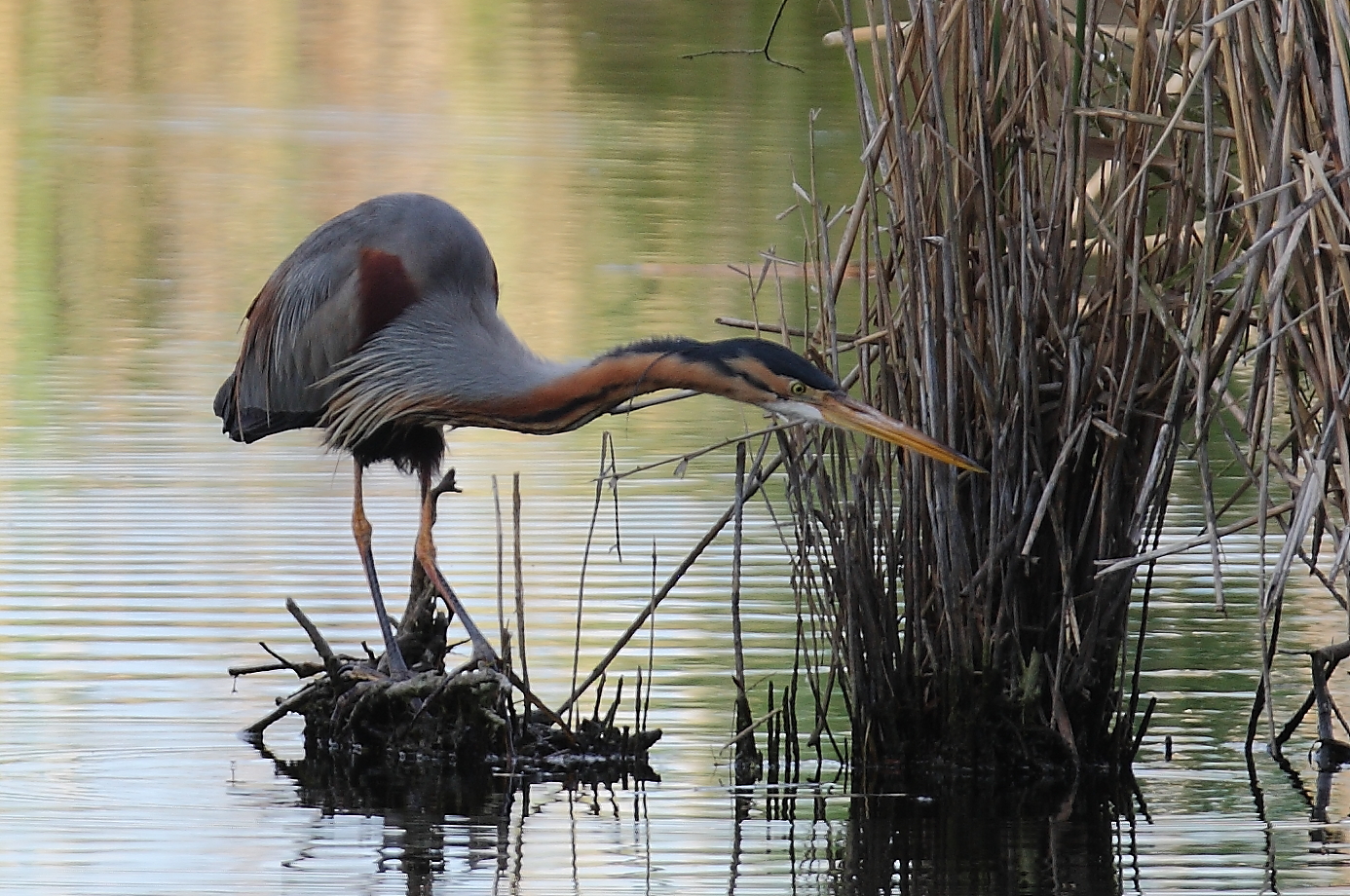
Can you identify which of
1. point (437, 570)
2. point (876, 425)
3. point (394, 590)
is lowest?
point (394, 590)

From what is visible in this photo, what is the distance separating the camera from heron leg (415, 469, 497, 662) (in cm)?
625

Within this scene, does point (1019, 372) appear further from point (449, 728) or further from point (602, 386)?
point (449, 728)

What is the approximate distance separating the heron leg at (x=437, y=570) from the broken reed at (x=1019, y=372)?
2.62 ft

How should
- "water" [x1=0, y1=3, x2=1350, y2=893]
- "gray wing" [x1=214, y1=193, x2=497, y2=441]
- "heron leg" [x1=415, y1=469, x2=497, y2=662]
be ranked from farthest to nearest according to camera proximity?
1. "gray wing" [x1=214, y1=193, x2=497, y2=441]
2. "heron leg" [x1=415, y1=469, x2=497, y2=662]
3. "water" [x1=0, y1=3, x2=1350, y2=893]

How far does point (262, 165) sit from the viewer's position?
19.3m

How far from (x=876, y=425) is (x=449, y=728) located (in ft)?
4.46

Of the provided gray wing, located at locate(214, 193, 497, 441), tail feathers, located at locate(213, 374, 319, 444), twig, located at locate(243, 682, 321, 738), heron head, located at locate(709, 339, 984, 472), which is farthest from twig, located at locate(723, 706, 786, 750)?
tail feathers, located at locate(213, 374, 319, 444)

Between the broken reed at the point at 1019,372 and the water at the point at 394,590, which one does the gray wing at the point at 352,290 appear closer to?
the water at the point at 394,590

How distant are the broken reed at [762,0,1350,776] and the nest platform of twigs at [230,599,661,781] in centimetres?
54

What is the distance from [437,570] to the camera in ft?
21.6

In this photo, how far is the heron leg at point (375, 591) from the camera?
21.1 ft

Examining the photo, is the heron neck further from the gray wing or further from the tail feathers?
the tail feathers

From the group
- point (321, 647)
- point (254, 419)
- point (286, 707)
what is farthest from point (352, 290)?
point (286, 707)

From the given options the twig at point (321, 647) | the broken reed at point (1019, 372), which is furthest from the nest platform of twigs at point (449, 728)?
the broken reed at point (1019, 372)
